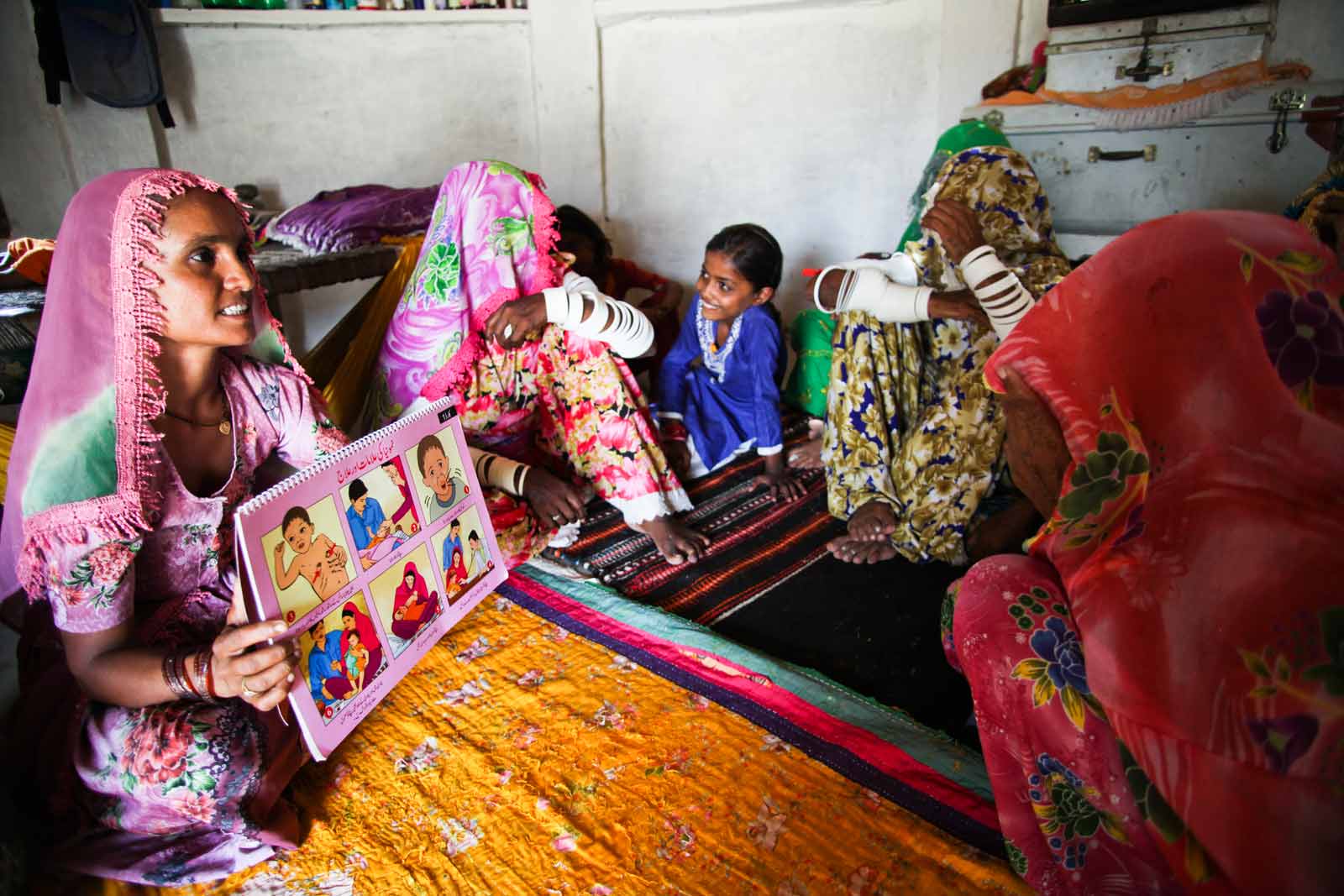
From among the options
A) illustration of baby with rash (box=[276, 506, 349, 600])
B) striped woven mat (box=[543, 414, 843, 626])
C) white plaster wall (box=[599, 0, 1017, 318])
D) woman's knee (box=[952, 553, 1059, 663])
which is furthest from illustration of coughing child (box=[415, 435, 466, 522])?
white plaster wall (box=[599, 0, 1017, 318])

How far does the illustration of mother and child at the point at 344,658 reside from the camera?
121 centimetres

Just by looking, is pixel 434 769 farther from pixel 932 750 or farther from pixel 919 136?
pixel 919 136

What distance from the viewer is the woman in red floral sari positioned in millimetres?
751

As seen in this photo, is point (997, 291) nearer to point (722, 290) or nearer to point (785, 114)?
point (722, 290)

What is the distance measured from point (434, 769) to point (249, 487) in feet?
2.07

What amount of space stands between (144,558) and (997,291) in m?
1.79

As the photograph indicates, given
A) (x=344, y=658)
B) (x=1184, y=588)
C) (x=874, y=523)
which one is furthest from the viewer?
(x=874, y=523)

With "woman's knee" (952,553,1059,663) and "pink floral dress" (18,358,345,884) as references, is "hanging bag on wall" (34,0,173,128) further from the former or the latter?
"woman's knee" (952,553,1059,663)

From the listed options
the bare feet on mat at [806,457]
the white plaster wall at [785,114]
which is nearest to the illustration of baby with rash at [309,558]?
the bare feet on mat at [806,457]

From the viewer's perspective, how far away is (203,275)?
47.5 inches

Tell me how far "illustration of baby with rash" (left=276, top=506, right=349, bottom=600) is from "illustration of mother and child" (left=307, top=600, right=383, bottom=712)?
2.1 inches

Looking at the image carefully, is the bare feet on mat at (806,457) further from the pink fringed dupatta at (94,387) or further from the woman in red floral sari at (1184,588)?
the pink fringed dupatta at (94,387)

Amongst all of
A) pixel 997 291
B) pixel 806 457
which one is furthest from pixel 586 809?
pixel 806 457

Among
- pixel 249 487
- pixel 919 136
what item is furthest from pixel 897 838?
pixel 919 136
